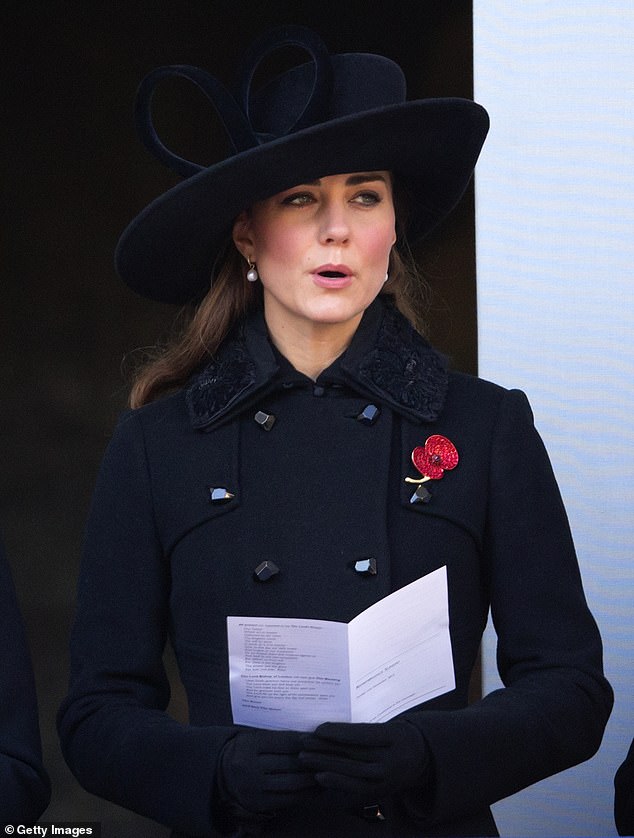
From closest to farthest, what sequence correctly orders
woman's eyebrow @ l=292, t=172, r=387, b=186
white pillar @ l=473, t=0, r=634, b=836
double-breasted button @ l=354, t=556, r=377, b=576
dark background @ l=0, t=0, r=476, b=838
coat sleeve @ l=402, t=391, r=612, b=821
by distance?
coat sleeve @ l=402, t=391, r=612, b=821, double-breasted button @ l=354, t=556, r=377, b=576, woman's eyebrow @ l=292, t=172, r=387, b=186, white pillar @ l=473, t=0, r=634, b=836, dark background @ l=0, t=0, r=476, b=838

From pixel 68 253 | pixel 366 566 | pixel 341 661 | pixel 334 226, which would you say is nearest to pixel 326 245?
pixel 334 226

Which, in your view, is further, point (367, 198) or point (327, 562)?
point (367, 198)

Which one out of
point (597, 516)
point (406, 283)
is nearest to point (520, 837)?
point (597, 516)

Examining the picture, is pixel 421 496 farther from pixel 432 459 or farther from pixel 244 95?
pixel 244 95

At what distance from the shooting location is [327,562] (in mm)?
2586

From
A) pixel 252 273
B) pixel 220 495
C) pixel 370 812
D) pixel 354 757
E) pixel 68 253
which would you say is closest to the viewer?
pixel 354 757

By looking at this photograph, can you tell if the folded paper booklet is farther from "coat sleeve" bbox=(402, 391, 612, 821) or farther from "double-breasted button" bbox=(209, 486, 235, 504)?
"double-breasted button" bbox=(209, 486, 235, 504)

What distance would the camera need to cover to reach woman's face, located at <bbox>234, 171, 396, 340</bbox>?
262cm

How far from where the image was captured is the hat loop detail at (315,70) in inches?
103

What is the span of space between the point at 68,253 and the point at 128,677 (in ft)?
6.50

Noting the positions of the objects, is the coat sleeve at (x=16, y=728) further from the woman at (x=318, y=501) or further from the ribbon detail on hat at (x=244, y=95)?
the ribbon detail on hat at (x=244, y=95)

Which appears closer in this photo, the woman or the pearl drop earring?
the woman

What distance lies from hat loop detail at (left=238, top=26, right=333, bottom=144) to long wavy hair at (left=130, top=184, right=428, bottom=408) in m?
0.28

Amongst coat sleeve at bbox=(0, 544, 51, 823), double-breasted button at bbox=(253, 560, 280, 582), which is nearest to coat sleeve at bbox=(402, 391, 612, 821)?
double-breasted button at bbox=(253, 560, 280, 582)
